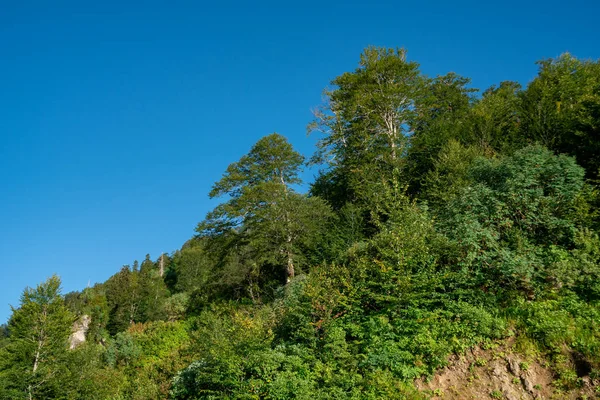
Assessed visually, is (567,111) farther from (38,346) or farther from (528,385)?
(38,346)

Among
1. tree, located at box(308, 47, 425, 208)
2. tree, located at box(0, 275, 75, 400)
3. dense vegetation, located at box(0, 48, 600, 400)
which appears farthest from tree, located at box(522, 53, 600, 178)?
tree, located at box(0, 275, 75, 400)

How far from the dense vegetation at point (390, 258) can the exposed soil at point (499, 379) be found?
260mm

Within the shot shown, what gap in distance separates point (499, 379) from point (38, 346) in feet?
89.9

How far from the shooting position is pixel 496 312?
10367mm

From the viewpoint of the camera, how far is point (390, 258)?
512 inches

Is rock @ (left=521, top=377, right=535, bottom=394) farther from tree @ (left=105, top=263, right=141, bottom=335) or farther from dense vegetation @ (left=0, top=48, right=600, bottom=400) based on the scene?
tree @ (left=105, top=263, right=141, bottom=335)

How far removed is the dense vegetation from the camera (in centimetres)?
1020

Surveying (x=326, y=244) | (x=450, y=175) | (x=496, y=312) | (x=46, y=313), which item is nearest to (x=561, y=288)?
(x=496, y=312)

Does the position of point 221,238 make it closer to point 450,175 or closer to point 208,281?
point 208,281

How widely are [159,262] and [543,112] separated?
11268cm

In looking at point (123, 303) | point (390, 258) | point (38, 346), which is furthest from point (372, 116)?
point (123, 303)

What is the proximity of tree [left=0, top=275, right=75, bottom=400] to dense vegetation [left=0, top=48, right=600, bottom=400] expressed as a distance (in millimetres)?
93

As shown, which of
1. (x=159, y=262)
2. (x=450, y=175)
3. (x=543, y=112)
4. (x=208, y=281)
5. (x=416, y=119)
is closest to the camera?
(x=450, y=175)

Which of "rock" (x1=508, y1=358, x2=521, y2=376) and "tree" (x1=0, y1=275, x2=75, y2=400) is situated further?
"tree" (x1=0, y1=275, x2=75, y2=400)
